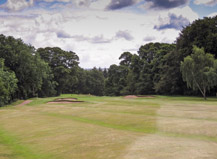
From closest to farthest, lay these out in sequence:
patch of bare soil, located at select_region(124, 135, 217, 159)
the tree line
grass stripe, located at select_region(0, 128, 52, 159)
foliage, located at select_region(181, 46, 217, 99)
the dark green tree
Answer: patch of bare soil, located at select_region(124, 135, 217, 159) < grass stripe, located at select_region(0, 128, 52, 159) < foliage, located at select_region(181, 46, 217, 99) < the tree line < the dark green tree

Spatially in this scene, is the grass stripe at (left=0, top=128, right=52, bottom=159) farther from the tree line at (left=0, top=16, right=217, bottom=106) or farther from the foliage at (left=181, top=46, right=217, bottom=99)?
the foliage at (left=181, top=46, right=217, bottom=99)

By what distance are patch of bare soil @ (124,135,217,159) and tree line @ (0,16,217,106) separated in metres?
33.6

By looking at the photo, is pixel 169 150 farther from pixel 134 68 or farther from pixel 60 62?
pixel 134 68

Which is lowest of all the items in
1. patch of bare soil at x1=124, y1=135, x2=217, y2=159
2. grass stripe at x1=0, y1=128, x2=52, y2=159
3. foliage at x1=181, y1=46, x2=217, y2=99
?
grass stripe at x1=0, y1=128, x2=52, y2=159

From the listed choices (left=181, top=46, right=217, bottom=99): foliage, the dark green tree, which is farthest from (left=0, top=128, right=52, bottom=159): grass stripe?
the dark green tree

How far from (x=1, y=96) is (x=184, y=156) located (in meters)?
38.9

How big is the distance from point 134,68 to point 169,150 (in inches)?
3045

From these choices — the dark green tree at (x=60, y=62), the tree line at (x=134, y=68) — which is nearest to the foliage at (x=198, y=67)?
the tree line at (x=134, y=68)

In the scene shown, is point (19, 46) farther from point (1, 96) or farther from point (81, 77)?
point (81, 77)

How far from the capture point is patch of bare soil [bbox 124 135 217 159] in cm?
890

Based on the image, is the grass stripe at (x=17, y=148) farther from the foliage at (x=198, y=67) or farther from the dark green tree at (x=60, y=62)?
the dark green tree at (x=60, y=62)

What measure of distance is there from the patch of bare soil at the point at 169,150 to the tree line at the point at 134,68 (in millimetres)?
33600

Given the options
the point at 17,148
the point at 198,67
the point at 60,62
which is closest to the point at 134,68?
the point at 60,62

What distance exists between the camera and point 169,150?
32.0ft
